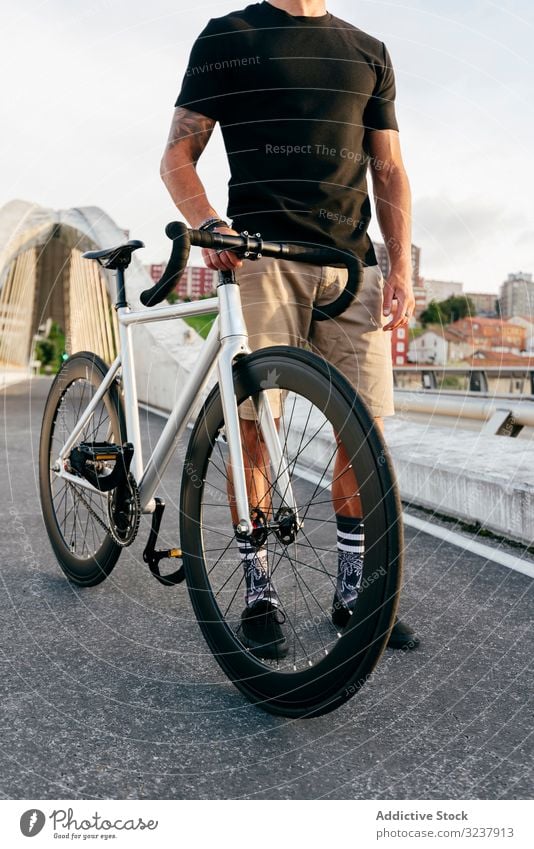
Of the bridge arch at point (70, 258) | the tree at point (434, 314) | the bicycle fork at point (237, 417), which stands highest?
the bridge arch at point (70, 258)

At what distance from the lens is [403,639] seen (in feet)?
9.32

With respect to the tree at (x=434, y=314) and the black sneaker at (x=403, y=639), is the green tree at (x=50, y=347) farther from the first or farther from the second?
the black sneaker at (x=403, y=639)

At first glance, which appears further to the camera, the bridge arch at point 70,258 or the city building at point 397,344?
the bridge arch at point 70,258

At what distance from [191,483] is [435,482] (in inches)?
102

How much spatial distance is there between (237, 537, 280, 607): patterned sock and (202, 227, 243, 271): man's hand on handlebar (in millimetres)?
818

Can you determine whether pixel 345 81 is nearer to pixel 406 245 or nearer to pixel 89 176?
pixel 406 245

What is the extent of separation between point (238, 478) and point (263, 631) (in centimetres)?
55

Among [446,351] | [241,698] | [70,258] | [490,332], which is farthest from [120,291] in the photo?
[70,258]

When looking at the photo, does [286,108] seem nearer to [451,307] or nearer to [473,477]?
[473,477]

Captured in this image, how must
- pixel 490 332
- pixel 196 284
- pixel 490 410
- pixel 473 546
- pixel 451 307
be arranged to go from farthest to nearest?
pixel 451 307
pixel 490 332
pixel 490 410
pixel 473 546
pixel 196 284

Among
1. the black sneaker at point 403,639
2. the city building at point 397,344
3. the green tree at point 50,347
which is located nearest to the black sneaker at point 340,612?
the black sneaker at point 403,639

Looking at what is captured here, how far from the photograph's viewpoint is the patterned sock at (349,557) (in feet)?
9.32

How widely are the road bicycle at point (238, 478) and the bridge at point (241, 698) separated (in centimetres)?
16
